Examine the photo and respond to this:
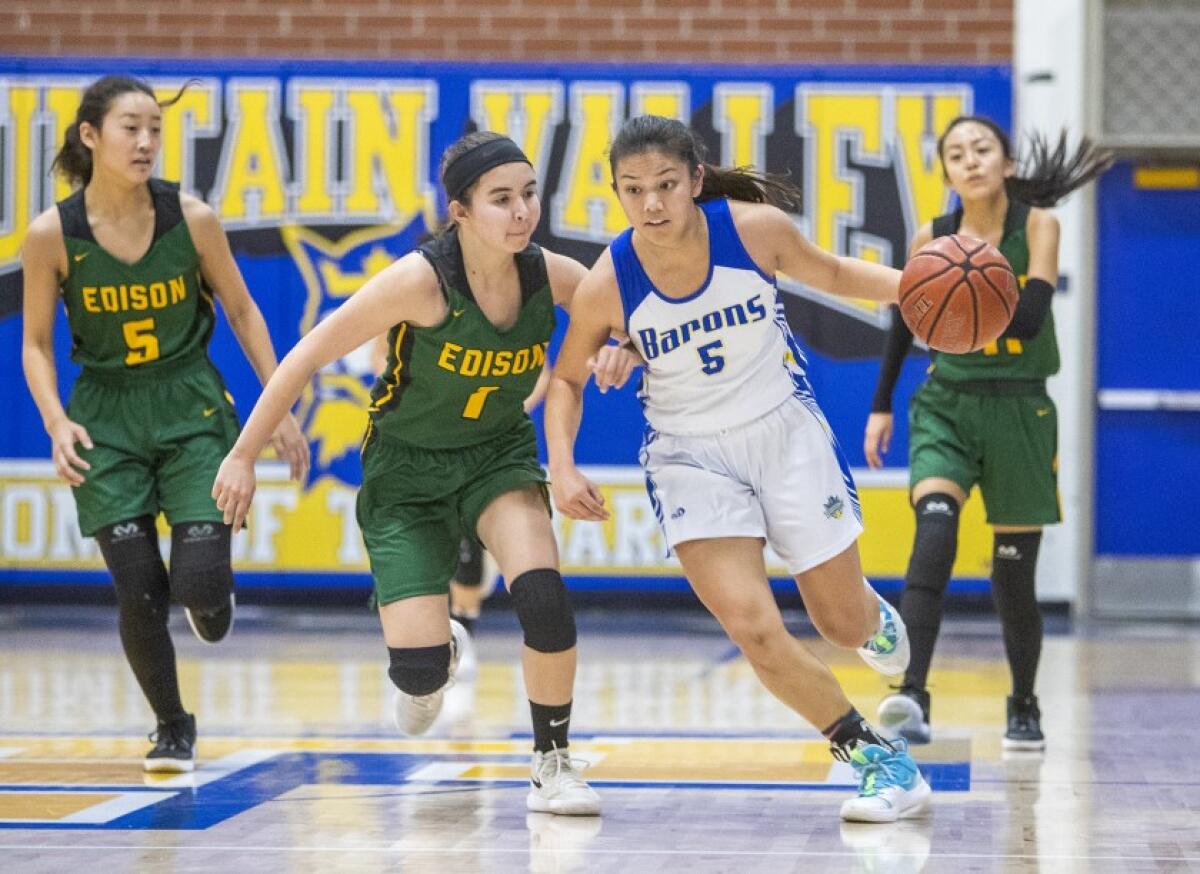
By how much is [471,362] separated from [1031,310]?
178 centimetres

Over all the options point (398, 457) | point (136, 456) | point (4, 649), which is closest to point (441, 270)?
point (398, 457)

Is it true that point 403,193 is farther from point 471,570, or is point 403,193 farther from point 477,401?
point 477,401

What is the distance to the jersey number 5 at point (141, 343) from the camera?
5105 mm

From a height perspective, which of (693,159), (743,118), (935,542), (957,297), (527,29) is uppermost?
(527,29)

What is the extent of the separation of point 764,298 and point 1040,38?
616 centimetres

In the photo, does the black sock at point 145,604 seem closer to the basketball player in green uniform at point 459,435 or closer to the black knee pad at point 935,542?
the basketball player in green uniform at point 459,435

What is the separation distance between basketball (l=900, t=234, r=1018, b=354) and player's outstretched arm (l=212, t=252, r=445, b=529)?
1121mm

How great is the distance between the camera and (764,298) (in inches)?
169

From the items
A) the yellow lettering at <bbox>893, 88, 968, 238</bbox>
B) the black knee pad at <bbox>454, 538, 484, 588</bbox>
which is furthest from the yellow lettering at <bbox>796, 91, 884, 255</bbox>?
the black knee pad at <bbox>454, 538, 484, 588</bbox>

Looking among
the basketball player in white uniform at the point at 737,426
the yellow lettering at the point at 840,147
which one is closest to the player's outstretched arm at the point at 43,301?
the basketball player in white uniform at the point at 737,426

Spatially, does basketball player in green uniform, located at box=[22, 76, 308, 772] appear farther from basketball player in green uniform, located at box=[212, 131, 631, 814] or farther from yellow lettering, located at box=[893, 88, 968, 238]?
yellow lettering, located at box=[893, 88, 968, 238]

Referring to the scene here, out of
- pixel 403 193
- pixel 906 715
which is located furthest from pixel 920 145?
pixel 906 715

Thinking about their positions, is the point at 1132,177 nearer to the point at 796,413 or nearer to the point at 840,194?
the point at 840,194

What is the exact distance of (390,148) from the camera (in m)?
9.75
